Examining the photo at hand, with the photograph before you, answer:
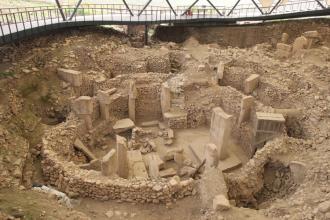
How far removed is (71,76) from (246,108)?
7.64 metres

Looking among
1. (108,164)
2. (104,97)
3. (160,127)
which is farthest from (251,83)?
(108,164)

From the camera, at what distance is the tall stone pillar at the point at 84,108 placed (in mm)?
11938

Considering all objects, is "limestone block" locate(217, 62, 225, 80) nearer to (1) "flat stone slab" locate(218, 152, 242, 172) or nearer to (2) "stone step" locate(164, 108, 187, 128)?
(2) "stone step" locate(164, 108, 187, 128)

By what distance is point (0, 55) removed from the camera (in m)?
13.7

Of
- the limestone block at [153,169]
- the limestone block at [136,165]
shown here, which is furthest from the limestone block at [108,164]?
the limestone block at [153,169]

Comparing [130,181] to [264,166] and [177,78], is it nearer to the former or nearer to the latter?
[264,166]

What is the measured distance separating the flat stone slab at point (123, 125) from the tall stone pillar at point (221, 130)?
3.72m

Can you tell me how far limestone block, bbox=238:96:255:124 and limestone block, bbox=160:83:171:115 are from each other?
10.4 feet

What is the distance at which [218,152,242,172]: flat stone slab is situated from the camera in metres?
11.4

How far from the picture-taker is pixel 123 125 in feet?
44.7

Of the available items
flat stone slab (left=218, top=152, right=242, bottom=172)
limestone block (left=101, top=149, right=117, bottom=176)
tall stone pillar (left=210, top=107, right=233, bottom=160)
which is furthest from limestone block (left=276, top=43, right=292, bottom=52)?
limestone block (left=101, top=149, right=117, bottom=176)

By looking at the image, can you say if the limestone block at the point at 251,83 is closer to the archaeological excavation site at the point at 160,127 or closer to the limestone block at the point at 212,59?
the archaeological excavation site at the point at 160,127

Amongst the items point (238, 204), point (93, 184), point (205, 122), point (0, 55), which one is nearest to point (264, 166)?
point (238, 204)

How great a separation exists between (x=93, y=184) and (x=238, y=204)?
4.46 meters
